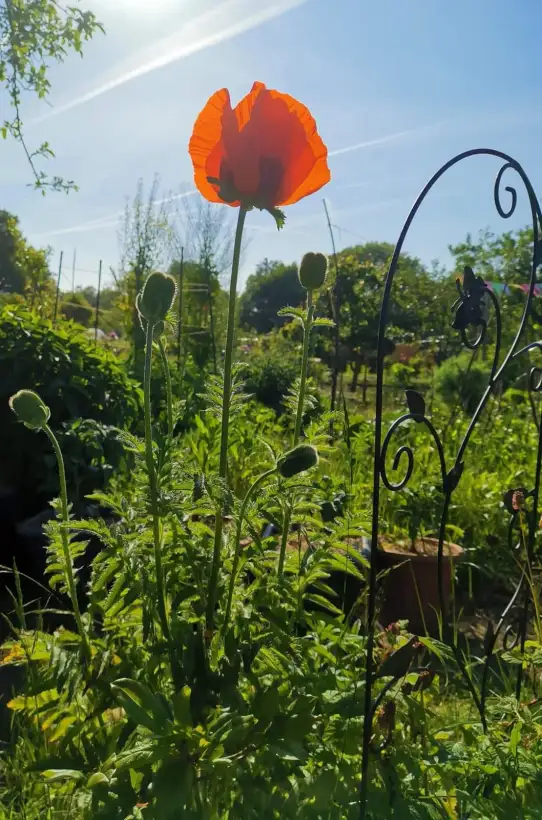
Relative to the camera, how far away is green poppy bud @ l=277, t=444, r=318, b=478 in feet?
2.83

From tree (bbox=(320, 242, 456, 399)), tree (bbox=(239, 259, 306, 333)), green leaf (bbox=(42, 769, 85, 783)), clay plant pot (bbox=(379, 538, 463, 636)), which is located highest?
tree (bbox=(239, 259, 306, 333))

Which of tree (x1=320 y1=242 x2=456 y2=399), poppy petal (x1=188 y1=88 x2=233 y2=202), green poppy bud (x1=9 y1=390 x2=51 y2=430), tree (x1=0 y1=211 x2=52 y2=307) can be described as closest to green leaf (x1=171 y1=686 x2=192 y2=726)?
green poppy bud (x1=9 y1=390 x2=51 y2=430)

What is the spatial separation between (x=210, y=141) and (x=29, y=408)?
51 cm

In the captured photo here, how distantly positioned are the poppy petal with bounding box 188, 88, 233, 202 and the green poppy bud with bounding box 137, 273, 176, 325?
157mm

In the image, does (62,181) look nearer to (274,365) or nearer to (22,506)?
(274,365)

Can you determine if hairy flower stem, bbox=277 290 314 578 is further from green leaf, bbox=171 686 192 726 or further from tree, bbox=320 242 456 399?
tree, bbox=320 242 456 399

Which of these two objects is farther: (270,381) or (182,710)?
(270,381)

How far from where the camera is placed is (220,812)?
3.43 ft

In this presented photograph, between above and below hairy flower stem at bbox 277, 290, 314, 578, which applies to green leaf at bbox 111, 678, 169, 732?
below

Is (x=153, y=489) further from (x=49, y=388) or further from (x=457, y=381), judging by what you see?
(x=457, y=381)

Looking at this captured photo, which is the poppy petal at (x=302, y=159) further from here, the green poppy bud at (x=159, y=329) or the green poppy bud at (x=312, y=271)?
the green poppy bud at (x=159, y=329)

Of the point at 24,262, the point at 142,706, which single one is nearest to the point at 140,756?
the point at 142,706

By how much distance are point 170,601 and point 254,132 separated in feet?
2.48

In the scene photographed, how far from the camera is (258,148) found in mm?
911
